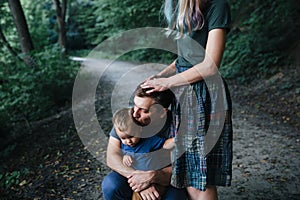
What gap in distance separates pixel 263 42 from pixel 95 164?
228 inches

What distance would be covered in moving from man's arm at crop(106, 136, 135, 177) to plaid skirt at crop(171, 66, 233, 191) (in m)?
0.29

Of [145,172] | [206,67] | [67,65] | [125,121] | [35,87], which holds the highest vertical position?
[206,67]

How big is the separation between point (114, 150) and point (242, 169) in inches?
75.8

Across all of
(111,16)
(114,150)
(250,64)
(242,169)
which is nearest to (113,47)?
(111,16)

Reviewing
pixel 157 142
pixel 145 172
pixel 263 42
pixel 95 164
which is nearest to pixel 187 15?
pixel 157 142

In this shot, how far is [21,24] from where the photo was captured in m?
6.60

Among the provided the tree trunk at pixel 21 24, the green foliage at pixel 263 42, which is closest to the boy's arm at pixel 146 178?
the tree trunk at pixel 21 24

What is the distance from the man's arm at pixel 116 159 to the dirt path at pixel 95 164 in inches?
45.6

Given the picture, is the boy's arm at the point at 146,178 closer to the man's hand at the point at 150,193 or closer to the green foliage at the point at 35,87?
the man's hand at the point at 150,193

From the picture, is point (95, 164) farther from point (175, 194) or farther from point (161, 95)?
point (161, 95)

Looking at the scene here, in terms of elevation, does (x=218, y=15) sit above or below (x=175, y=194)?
above

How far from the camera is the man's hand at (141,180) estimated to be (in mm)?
1617

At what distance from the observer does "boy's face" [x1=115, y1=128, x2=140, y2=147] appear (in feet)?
5.42

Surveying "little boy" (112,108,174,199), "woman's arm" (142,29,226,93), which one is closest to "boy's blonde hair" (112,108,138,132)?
"little boy" (112,108,174,199)
